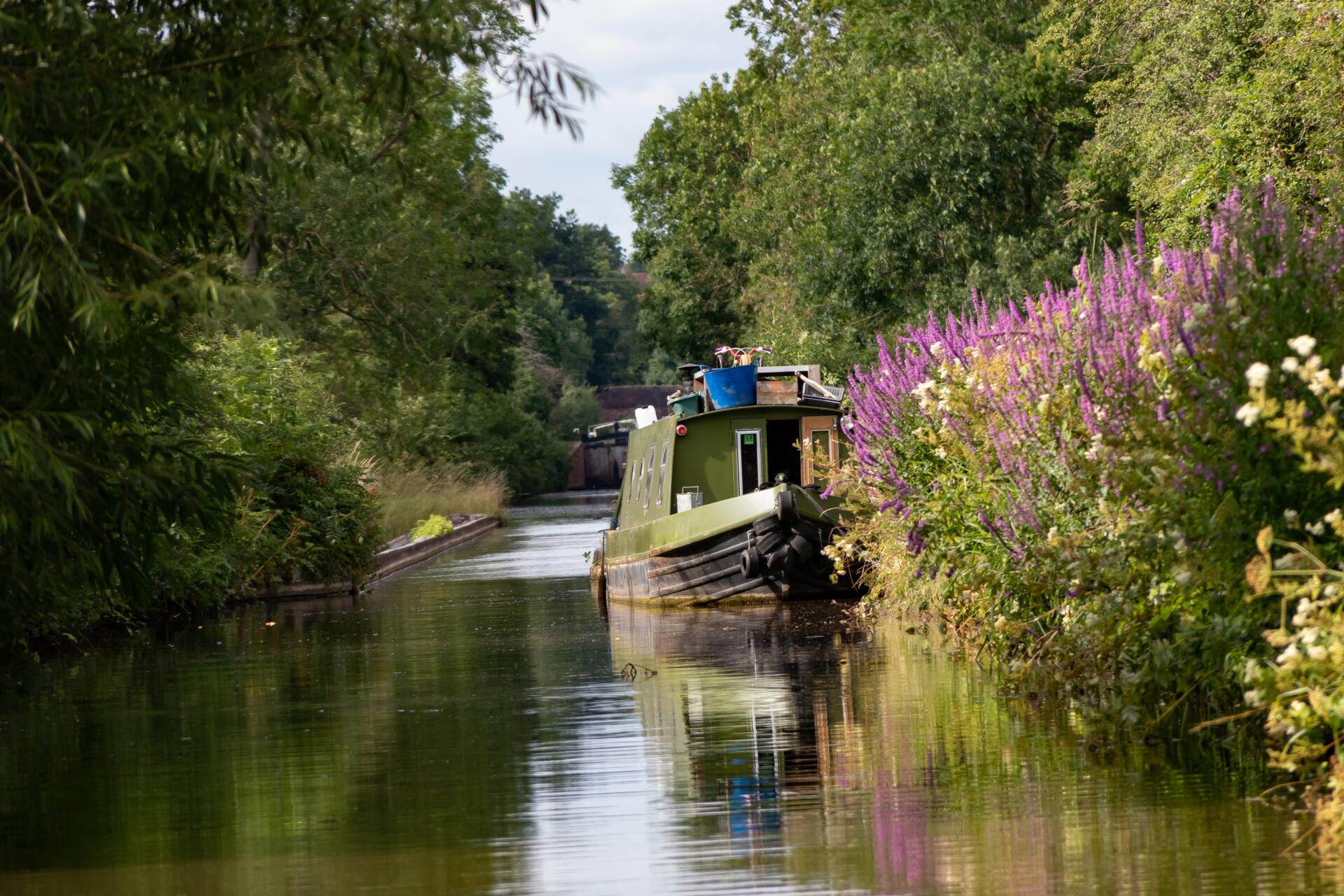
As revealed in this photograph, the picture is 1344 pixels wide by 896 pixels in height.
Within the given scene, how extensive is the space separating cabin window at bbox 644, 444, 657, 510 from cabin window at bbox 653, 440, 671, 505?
21.8 inches

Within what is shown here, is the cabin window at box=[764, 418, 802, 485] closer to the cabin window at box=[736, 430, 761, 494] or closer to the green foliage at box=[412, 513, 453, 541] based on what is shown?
the cabin window at box=[736, 430, 761, 494]

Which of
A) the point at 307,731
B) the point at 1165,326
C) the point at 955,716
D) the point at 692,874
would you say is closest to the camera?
the point at 692,874

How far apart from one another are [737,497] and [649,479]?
2.88 m

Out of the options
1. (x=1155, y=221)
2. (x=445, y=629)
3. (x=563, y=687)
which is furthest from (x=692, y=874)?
(x=1155, y=221)

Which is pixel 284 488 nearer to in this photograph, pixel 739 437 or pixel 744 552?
pixel 739 437

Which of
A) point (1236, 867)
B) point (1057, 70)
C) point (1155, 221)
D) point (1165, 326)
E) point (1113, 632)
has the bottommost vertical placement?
point (1236, 867)

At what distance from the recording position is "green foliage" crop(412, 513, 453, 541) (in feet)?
126

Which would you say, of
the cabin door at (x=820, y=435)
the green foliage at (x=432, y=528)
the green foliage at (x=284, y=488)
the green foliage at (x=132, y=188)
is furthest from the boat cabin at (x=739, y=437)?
the green foliage at (x=432, y=528)

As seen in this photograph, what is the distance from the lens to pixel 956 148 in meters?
30.7

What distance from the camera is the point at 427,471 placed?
166 feet

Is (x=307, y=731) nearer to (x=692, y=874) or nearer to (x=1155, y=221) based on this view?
(x=692, y=874)

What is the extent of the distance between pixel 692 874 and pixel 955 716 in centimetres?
388

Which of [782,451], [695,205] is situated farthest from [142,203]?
[695,205]

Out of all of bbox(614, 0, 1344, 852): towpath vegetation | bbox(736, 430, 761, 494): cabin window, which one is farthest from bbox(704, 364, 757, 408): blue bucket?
bbox(614, 0, 1344, 852): towpath vegetation
